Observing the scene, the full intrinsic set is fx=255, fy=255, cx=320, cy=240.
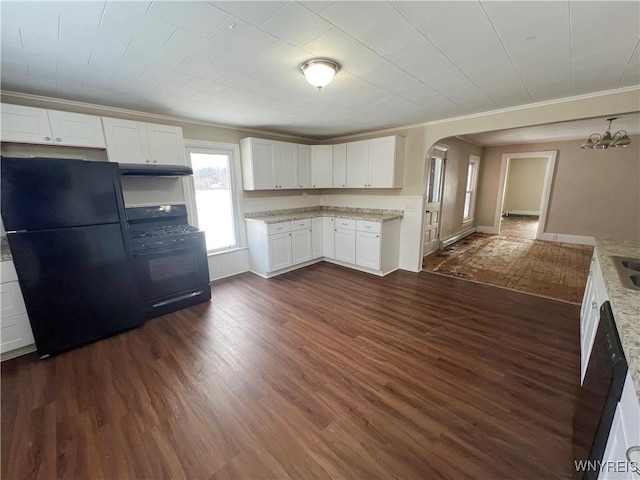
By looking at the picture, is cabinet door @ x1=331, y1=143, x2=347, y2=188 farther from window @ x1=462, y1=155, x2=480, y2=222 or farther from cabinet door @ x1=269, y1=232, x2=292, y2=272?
window @ x1=462, y1=155, x2=480, y2=222

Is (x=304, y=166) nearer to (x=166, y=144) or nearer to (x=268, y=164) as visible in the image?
(x=268, y=164)

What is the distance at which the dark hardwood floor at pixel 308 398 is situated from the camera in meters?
1.44

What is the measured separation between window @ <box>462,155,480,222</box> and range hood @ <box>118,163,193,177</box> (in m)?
6.51

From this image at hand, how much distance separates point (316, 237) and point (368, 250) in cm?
108

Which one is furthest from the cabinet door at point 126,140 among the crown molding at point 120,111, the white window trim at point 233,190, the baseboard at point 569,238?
the baseboard at point 569,238

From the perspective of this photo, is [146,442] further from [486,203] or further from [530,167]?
[530,167]

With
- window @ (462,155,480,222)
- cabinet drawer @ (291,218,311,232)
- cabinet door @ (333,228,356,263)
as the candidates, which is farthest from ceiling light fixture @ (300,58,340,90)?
window @ (462,155,480,222)

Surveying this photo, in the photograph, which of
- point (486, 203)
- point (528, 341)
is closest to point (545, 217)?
point (486, 203)

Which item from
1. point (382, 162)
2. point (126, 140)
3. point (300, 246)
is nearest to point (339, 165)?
point (382, 162)

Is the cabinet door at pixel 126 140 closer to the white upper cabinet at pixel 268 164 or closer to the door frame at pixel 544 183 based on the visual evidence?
the white upper cabinet at pixel 268 164

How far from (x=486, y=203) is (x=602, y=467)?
755 cm

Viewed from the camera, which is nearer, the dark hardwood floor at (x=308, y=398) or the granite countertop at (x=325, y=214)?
the dark hardwood floor at (x=308, y=398)

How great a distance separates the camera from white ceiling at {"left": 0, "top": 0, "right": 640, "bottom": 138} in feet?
4.57

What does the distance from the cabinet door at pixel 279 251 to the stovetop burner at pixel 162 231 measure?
1.23 metres
